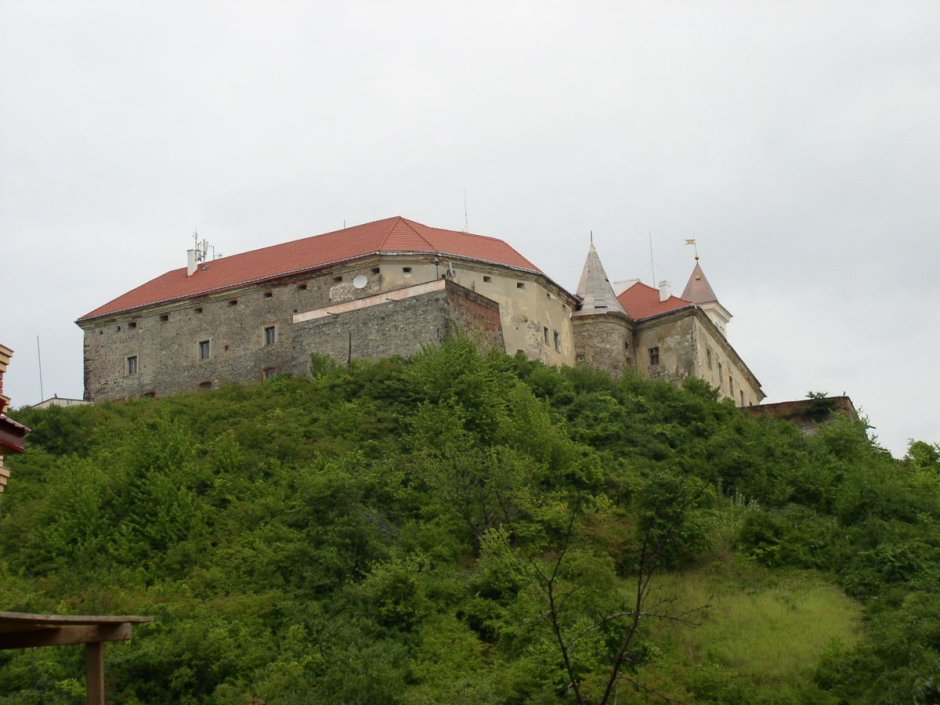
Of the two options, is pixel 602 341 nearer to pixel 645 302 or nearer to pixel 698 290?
pixel 645 302

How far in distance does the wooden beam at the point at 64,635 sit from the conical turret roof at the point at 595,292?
1593 inches

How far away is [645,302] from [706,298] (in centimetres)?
1007

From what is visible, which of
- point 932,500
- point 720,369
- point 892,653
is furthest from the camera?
point 720,369

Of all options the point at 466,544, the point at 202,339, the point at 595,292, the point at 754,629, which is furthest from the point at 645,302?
the point at 754,629

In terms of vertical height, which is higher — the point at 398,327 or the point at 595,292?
the point at 595,292

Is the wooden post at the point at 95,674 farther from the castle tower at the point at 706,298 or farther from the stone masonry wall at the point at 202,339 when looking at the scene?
the castle tower at the point at 706,298

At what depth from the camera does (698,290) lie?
6650 cm

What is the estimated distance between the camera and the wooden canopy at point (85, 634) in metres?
14.1

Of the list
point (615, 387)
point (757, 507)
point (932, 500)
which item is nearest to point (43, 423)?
point (615, 387)

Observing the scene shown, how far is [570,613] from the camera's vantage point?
27656 millimetres

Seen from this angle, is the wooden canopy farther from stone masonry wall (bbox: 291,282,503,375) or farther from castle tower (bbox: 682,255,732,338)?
castle tower (bbox: 682,255,732,338)

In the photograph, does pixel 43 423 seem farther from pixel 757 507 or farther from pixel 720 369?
pixel 720 369

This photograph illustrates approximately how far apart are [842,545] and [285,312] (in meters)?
25.3

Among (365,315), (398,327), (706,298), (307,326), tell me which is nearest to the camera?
(398,327)
